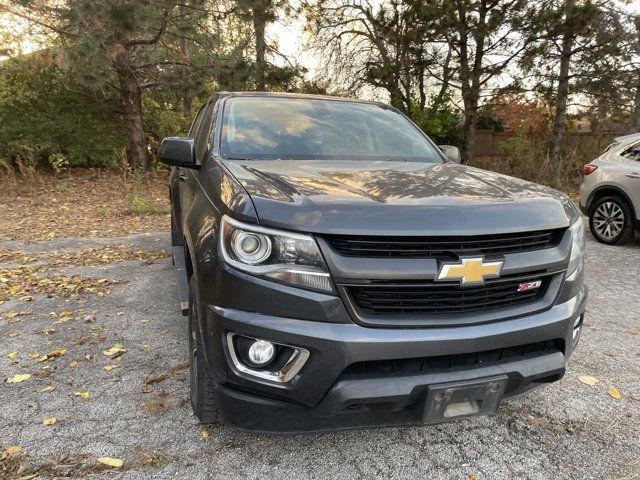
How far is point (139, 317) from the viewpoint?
3.87 m

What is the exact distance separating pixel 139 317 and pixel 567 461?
3.19m

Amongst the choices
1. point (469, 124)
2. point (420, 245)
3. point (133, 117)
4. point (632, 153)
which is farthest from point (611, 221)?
point (133, 117)

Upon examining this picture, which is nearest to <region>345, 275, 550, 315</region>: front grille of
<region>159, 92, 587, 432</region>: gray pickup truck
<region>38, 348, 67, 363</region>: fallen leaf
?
<region>159, 92, 587, 432</region>: gray pickup truck

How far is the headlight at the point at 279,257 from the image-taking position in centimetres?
175

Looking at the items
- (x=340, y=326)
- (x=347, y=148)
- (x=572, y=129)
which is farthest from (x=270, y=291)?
(x=572, y=129)

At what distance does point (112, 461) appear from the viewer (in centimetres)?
214

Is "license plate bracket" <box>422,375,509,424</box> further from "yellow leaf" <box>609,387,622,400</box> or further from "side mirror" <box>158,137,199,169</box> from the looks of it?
"side mirror" <box>158,137,199,169</box>

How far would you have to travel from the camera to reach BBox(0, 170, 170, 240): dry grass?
7.41m

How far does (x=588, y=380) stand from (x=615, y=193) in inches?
174

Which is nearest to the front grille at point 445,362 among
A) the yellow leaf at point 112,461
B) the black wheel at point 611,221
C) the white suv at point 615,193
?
the yellow leaf at point 112,461

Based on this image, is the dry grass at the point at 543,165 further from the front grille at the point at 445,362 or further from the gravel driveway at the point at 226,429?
the front grille at the point at 445,362

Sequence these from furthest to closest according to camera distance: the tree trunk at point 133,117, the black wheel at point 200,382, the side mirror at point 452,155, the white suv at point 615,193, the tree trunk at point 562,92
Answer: the tree trunk at point 133,117 → the tree trunk at point 562,92 → the white suv at point 615,193 → the side mirror at point 452,155 → the black wheel at point 200,382

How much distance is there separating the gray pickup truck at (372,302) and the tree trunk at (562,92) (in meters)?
10.6

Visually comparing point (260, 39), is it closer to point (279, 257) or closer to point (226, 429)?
point (226, 429)
